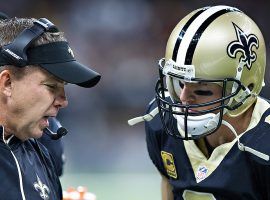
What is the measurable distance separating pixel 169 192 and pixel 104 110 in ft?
11.1

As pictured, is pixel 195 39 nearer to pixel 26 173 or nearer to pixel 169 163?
pixel 169 163

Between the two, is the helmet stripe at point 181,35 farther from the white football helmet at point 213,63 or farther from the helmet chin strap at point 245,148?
the helmet chin strap at point 245,148

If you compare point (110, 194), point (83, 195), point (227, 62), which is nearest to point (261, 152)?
point (227, 62)

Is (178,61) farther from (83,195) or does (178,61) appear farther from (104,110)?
(104,110)

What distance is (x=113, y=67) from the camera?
5738 mm

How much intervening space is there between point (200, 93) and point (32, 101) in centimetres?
53

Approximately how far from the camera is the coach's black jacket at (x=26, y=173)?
1.57 metres

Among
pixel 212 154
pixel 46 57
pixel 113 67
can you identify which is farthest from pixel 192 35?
pixel 113 67

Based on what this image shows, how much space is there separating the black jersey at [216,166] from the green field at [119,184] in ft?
6.94

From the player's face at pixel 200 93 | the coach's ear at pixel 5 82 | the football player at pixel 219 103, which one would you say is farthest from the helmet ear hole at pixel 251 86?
the coach's ear at pixel 5 82

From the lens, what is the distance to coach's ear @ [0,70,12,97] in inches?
61.8

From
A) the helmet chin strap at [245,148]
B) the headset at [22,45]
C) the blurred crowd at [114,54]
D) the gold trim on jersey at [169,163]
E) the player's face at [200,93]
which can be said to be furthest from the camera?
the blurred crowd at [114,54]

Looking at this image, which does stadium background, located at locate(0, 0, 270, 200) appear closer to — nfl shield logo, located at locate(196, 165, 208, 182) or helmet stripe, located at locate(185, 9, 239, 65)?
nfl shield logo, located at locate(196, 165, 208, 182)

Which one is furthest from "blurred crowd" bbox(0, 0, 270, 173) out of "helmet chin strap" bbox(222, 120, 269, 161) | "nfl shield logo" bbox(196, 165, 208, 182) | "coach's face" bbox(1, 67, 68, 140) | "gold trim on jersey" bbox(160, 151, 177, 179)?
"coach's face" bbox(1, 67, 68, 140)
